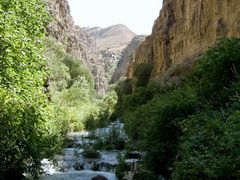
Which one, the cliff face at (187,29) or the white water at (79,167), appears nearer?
the white water at (79,167)

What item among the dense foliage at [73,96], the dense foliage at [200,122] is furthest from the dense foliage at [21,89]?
the dense foliage at [73,96]

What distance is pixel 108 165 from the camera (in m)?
16.3

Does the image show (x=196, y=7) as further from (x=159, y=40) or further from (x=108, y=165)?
(x=108, y=165)

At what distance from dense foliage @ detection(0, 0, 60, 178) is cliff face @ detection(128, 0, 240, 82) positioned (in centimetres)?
1348

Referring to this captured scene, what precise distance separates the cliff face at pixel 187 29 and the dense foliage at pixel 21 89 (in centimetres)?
1348

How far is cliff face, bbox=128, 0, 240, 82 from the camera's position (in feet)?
86.1

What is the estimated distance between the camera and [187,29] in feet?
123

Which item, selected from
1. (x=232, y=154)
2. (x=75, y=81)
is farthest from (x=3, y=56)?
(x=75, y=81)

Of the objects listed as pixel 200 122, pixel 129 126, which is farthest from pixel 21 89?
pixel 129 126

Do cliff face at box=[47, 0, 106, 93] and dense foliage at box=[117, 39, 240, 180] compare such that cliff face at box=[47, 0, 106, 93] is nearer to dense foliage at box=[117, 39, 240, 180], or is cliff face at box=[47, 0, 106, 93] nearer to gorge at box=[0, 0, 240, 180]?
gorge at box=[0, 0, 240, 180]

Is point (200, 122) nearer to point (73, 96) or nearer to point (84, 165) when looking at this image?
point (84, 165)

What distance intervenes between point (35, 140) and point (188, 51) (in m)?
28.1

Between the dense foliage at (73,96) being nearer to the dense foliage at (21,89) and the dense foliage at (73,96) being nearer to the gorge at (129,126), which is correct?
the gorge at (129,126)

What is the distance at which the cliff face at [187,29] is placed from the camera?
2623 cm
